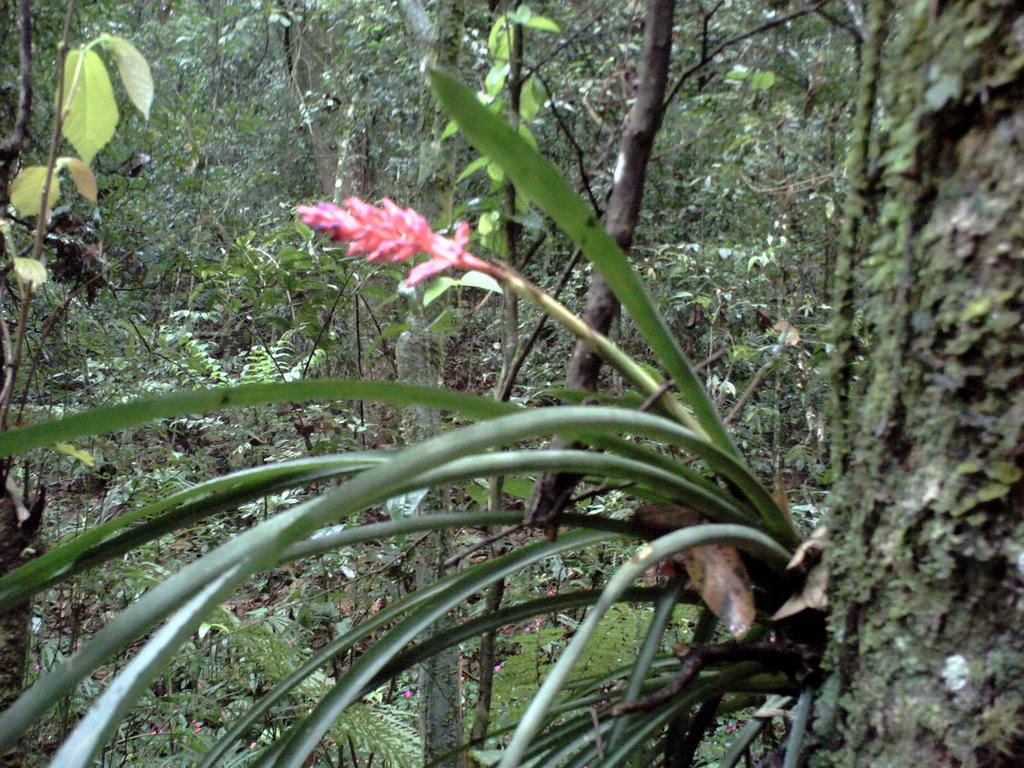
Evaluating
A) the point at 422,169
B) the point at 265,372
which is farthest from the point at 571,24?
the point at 422,169

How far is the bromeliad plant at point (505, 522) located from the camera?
0.44 meters

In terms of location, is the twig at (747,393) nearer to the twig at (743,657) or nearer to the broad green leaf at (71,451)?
the twig at (743,657)

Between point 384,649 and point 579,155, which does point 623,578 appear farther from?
point 579,155

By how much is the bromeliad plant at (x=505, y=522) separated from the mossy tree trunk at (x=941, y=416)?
11 centimetres

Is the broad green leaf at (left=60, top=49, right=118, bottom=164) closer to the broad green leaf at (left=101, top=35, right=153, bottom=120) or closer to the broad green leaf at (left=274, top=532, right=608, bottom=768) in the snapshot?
the broad green leaf at (left=101, top=35, right=153, bottom=120)

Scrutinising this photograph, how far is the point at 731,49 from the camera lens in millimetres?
2912

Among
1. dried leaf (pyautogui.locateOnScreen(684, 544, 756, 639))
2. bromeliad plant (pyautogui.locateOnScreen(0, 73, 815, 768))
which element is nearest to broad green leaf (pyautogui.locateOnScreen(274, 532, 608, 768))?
bromeliad plant (pyautogui.locateOnScreen(0, 73, 815, 768))

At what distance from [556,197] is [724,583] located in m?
0.35

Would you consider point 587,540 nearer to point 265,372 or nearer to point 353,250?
point 353,250

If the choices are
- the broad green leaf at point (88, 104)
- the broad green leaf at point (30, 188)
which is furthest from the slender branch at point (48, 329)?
the broad green leaf at point (88, 104)

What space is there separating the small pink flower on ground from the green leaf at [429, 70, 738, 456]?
0.20 feet

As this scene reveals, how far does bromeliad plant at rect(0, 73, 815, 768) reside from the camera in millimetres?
444

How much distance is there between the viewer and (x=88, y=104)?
79cm

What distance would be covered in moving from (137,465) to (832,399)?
2481 mm
